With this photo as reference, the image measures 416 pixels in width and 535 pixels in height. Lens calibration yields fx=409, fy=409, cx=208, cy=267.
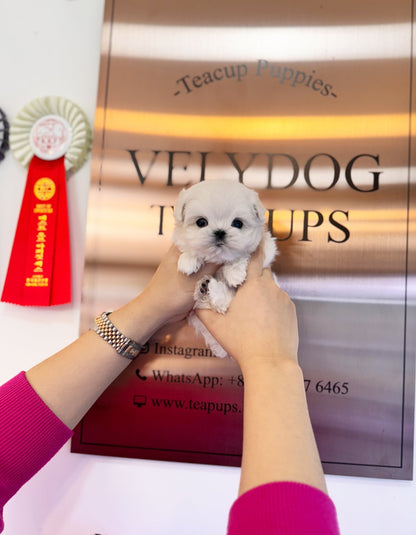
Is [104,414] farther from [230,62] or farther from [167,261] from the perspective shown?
[230,62]

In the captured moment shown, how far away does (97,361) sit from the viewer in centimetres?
87

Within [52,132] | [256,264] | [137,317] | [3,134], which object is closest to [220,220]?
[256,264]

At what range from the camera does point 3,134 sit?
113 cm

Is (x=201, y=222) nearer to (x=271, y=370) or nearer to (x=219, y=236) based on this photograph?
(x=219, y=236)

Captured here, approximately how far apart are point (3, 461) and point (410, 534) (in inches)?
37.2

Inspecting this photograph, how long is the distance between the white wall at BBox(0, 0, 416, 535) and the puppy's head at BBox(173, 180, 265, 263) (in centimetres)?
44

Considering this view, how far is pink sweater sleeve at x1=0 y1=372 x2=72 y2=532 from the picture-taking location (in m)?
0.76

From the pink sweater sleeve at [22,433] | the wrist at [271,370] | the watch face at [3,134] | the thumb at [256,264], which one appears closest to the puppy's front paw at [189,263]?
the thumb at [256,264]

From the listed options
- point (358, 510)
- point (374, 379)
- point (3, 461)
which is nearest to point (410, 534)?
point (358, 510)

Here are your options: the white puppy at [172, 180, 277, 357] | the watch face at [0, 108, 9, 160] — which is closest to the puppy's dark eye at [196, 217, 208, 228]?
the white puppy at [172, 180, 277, 357]

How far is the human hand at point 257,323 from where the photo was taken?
0.73m

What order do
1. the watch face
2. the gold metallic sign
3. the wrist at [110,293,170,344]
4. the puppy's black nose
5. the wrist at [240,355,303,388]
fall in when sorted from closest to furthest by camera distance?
the wrist at [240,355,303,388]
the puppy's black nose
the wrist at [110,293,170,344]
the gold metallic sign
the watch face

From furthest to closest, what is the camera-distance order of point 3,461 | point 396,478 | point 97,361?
1. point 396,478
2. point 97,361
3. point 3,461

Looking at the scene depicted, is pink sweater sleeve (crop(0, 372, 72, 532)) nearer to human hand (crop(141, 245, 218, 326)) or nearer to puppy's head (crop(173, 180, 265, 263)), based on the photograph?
human hand (crop(141, 245, 218, 326))
